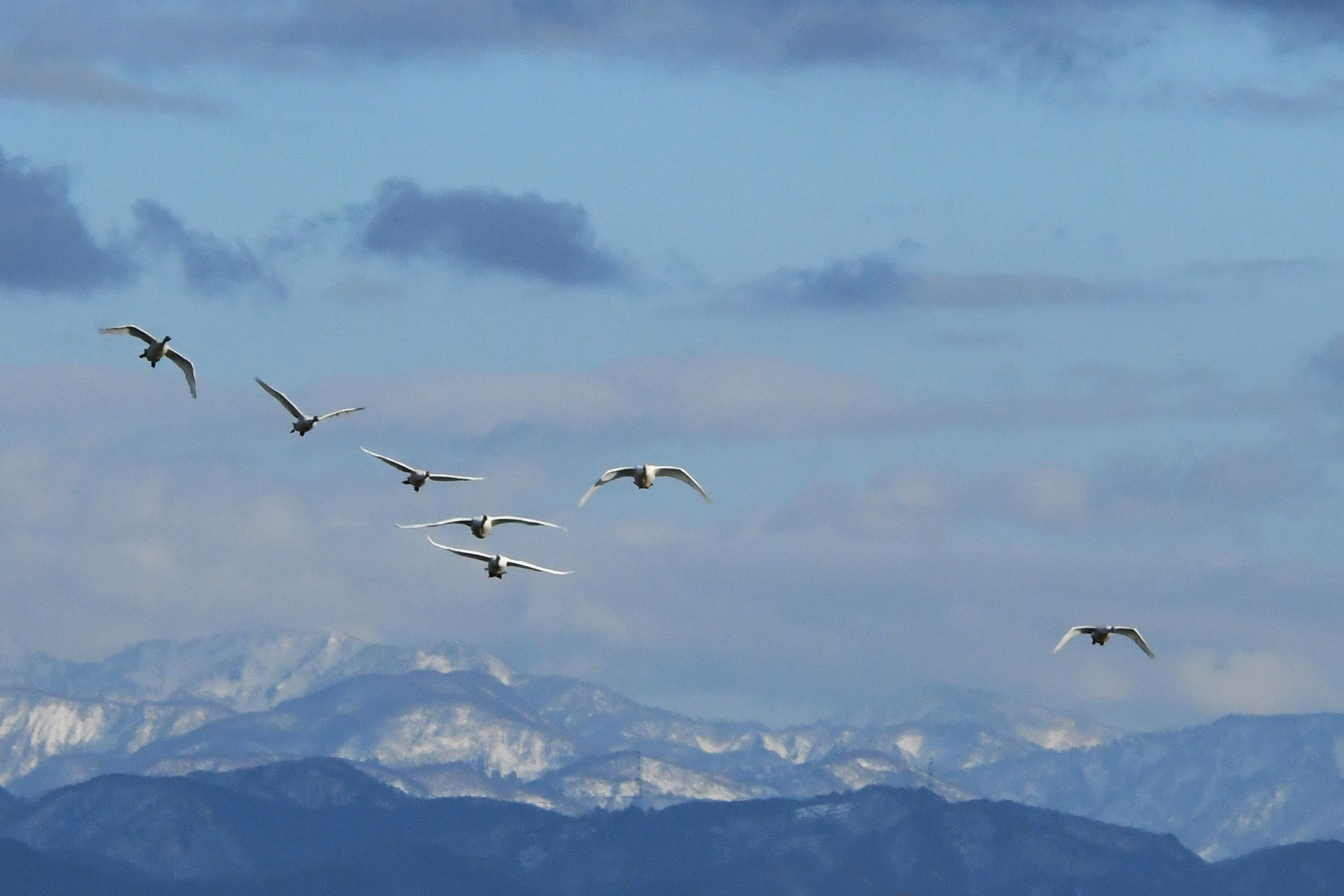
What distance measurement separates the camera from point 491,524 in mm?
157625

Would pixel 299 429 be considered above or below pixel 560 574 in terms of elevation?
above

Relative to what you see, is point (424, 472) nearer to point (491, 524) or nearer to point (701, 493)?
point (491, 524)

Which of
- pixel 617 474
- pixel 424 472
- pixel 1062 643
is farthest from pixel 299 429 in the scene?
pixel 1062 643

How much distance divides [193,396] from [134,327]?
1317 centimetres

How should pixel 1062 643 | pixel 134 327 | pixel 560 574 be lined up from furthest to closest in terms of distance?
pixel 134 327
pixel 1062 643
pixel 560 574

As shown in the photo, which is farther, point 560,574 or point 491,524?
point 491,524

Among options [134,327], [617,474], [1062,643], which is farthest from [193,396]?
[1062,643]

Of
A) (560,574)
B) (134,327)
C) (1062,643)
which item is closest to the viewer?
(560,574)

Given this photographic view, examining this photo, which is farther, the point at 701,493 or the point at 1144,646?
the point at 1144,646

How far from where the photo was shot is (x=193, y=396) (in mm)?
148875

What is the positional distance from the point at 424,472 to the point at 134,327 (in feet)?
61.6

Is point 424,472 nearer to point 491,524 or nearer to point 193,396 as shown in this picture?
point 491,524

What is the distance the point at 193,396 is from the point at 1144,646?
55.1 m

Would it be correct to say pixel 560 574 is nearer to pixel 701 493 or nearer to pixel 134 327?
pixel 701 493
